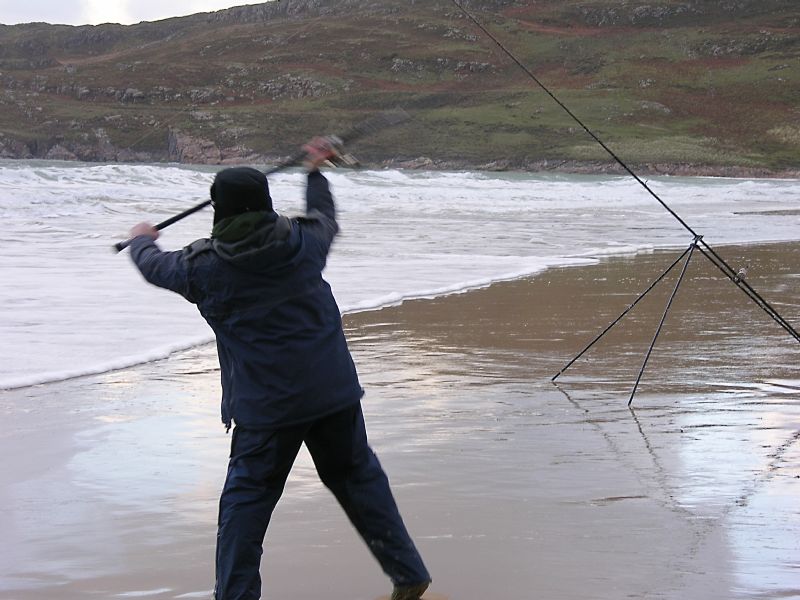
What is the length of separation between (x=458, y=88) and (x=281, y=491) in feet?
265

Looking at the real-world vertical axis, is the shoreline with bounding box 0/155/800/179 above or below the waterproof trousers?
→ below

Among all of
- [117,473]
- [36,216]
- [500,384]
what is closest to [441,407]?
[500,384]

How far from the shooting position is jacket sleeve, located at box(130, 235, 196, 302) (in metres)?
2.84

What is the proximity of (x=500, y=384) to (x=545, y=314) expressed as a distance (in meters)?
2.69

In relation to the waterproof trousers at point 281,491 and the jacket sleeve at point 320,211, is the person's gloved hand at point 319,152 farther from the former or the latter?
the waterproof trousers at point 281,491

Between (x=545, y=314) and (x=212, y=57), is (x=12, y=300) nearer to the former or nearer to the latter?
(x=545, y=314)

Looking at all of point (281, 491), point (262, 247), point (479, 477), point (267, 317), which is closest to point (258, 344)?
point (267, 317)

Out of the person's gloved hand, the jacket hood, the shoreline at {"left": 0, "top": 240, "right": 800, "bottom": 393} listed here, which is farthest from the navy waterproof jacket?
the shoreline at {"left": 0, "top": 240, "right": 800, "bottom": 393}

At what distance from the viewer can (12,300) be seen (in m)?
8.87

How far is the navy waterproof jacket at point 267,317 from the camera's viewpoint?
2816mm

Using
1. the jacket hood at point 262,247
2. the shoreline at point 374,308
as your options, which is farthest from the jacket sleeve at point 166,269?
the shoreline at point 374,308

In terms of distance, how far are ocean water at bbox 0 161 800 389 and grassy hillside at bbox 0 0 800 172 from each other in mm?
33941

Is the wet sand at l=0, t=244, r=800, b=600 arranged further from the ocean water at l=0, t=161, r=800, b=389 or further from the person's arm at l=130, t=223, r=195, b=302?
the ocean water at l=0, t=161, r=800, b=389

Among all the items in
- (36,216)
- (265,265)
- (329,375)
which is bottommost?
(36,216)
